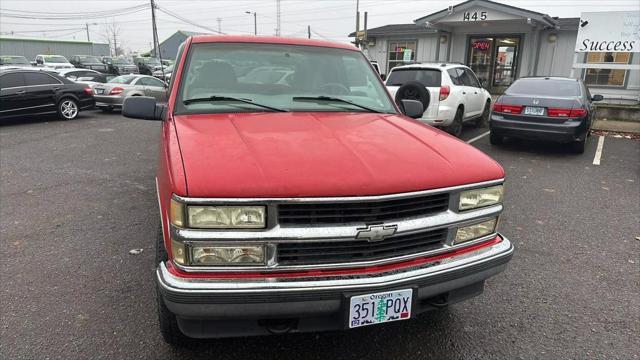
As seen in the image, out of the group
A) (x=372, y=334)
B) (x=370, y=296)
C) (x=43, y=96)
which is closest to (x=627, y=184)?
(x=372, y=334)

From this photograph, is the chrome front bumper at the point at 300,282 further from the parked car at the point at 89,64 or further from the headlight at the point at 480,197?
the parked car at the point at 89,64

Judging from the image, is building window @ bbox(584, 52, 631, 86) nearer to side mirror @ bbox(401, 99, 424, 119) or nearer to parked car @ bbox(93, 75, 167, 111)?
side mirror @ bbox(401, 99, 424, 119)

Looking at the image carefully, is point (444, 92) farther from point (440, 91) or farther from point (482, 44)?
point (482, 44)

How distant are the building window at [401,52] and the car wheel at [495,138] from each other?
10.3m

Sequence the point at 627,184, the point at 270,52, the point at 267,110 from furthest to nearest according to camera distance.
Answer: the point at 627,184, the point at 270,52, the point at 267,110

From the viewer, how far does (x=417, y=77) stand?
9.38m

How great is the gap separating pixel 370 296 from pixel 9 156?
8.48m

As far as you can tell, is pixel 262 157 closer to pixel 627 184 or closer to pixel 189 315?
pixel 189 315

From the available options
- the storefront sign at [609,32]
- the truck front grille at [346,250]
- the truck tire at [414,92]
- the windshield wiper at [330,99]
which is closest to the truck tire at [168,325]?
the truck front grille at [346,250]

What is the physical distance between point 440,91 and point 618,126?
248 inches

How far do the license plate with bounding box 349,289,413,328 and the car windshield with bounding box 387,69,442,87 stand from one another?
25.1 ft

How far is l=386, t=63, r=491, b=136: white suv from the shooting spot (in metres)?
8.62

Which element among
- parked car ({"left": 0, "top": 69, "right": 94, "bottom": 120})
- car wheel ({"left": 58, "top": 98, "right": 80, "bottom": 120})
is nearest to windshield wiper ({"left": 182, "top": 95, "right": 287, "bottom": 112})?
parked car ({"left": 0, "top": 69, "right": 94, "bottom": 120})

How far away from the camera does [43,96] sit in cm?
1210
